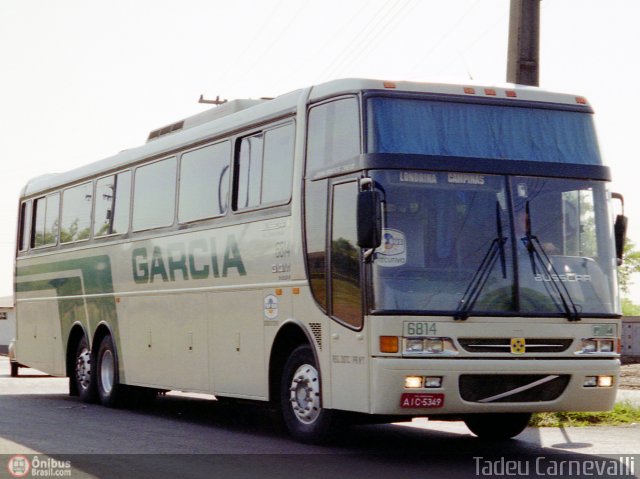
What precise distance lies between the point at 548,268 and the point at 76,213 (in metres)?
10.6

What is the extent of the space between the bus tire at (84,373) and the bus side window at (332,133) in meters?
7.89

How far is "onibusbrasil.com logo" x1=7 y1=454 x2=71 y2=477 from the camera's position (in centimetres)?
1066

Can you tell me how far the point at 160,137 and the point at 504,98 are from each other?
22.8ft

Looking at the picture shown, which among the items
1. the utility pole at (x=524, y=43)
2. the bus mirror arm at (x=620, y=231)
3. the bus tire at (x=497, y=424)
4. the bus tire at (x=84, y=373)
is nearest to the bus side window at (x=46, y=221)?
the bus tire at (x=84, y=373)

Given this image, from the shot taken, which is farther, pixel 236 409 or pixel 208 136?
pixel 236 409

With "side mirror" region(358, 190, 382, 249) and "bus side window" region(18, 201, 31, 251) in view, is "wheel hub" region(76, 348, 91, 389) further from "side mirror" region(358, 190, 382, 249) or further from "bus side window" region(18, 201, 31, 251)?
"side mirror" region(358, 190, 382, 249)

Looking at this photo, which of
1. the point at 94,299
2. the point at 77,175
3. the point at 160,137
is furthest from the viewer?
the point at 77,175

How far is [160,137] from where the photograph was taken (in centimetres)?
1839

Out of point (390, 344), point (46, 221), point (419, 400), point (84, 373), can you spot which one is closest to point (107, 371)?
point (84, 373)

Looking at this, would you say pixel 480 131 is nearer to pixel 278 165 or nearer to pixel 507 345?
pixel 507 345

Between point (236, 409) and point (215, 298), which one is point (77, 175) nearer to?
point (236, 409)

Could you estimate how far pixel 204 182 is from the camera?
15.9 m

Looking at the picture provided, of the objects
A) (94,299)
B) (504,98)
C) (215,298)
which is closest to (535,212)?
(504,98)

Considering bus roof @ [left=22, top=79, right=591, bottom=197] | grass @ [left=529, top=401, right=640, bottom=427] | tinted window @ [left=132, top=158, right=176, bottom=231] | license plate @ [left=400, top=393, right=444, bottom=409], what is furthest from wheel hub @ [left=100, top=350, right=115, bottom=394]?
license plate @ [left=400, top=393, right=444, bottom=409]
